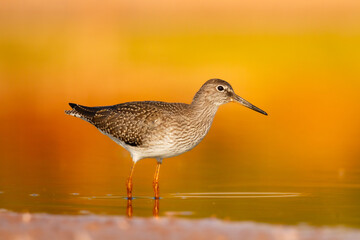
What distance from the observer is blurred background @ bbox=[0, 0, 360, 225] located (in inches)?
629

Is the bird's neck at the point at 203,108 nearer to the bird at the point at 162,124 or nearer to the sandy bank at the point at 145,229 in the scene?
the bird at the point at 162,124

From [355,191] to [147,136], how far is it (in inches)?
145

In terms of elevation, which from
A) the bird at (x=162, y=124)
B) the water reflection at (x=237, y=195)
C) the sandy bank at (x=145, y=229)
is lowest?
the sandy bank at (x=145, y=229)

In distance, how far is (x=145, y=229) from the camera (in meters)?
9.93

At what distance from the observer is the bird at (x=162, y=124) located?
13.8m

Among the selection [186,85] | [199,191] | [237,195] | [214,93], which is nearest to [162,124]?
[214,93]

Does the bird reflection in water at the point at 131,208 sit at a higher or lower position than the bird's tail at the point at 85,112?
lower

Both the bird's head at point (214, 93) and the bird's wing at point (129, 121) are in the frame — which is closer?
the bird's wing at point (129, 121)

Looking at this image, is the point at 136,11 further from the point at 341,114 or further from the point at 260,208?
the point at 260,208

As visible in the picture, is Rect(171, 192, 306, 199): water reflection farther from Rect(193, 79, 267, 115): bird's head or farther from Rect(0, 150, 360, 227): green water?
Rect(193, 79, 267, 115): bird's head

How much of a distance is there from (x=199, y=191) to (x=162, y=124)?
1306 mm

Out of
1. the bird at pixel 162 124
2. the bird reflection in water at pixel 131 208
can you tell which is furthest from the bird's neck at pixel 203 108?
the bird reflection in water at pixel 131 208

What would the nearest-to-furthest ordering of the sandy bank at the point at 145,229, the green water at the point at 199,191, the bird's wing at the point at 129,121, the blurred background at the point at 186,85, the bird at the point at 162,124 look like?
the sandy bank at the point at 145,229 → the green water at the point at 199,191 → the bird at the point at 162,124 → the bird's wing at the point at 129,121 → the blurred background at the point at 186,85

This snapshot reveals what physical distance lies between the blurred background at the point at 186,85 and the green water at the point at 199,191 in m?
0.07
